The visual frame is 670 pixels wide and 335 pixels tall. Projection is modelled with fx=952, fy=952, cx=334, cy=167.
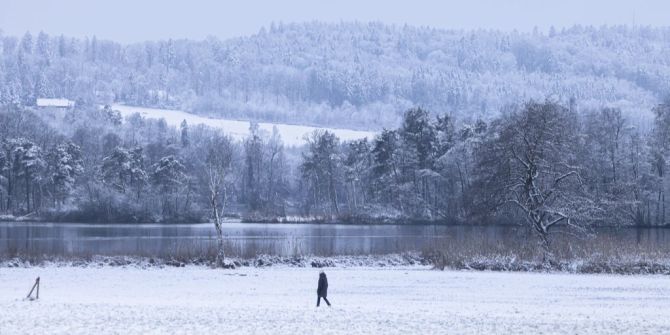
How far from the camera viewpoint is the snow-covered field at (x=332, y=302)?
78.3 feet

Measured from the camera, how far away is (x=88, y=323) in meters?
24.0

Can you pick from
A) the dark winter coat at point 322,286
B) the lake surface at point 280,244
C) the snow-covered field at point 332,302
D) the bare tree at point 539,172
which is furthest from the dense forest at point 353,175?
the dark winter coat at point 322,286

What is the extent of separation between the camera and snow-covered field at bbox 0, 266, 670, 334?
2388 centimetres

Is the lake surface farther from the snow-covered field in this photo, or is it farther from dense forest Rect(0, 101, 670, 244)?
dense forest Rect(0, 101, 670, 244)

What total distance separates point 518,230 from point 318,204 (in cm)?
7790

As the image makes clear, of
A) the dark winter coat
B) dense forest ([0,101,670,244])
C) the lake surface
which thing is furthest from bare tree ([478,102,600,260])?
the dark winter coat

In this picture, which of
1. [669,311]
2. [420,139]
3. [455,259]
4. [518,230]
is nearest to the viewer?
[669,311]

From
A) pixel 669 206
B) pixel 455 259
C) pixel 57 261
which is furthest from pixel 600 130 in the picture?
pixel 57 261

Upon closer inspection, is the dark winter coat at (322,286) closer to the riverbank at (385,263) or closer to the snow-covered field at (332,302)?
the snow-covered field at (332,302)

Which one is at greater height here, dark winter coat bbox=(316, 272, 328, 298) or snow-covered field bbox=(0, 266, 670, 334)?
dark winter coat bbox=(316, 272, 328, 298)

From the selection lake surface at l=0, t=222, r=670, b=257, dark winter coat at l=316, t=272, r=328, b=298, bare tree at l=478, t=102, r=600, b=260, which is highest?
bare tree at l=478, t=102, r=600, b=260

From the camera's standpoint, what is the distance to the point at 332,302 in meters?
31.0

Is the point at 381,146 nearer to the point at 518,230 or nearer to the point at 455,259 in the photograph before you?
the point at 518,230

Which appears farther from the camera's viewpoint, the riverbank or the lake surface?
the lake surface
